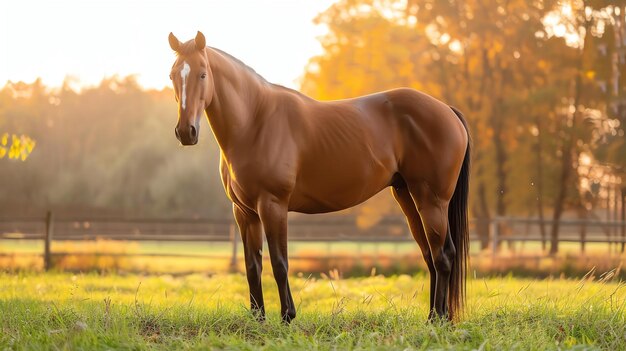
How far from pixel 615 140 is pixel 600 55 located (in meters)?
2.66

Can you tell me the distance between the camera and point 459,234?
6453 mm

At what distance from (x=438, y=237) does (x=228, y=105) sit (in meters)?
2.17

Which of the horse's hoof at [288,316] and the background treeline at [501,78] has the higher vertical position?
the background treeline at [501,78]

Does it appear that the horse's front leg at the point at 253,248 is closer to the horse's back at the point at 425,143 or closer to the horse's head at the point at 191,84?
the horse's head at the point at 191,84

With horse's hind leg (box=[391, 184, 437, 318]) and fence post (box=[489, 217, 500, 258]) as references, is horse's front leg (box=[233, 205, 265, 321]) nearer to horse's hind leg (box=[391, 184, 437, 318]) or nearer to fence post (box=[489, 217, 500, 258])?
horse's hind leg (box=[391, 184, 437, 318])

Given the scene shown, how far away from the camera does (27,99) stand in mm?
33844

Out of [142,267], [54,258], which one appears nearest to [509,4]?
A: [142,267]

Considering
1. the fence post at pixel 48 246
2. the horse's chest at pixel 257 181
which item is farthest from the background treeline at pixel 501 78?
the horse's chest at pixel 257 181

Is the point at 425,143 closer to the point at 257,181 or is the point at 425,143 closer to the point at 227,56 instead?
the point at 257,181

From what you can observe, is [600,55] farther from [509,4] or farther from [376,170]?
[376,170]

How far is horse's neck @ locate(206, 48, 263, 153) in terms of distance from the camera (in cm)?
560

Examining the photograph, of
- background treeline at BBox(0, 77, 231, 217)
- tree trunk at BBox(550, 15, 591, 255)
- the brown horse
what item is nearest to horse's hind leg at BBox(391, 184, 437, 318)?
the brown horse

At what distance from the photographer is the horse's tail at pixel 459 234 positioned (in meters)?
6.28

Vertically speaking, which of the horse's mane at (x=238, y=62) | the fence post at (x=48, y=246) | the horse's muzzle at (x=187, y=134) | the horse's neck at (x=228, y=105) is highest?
the horse's mane at (x=238, y=62)
